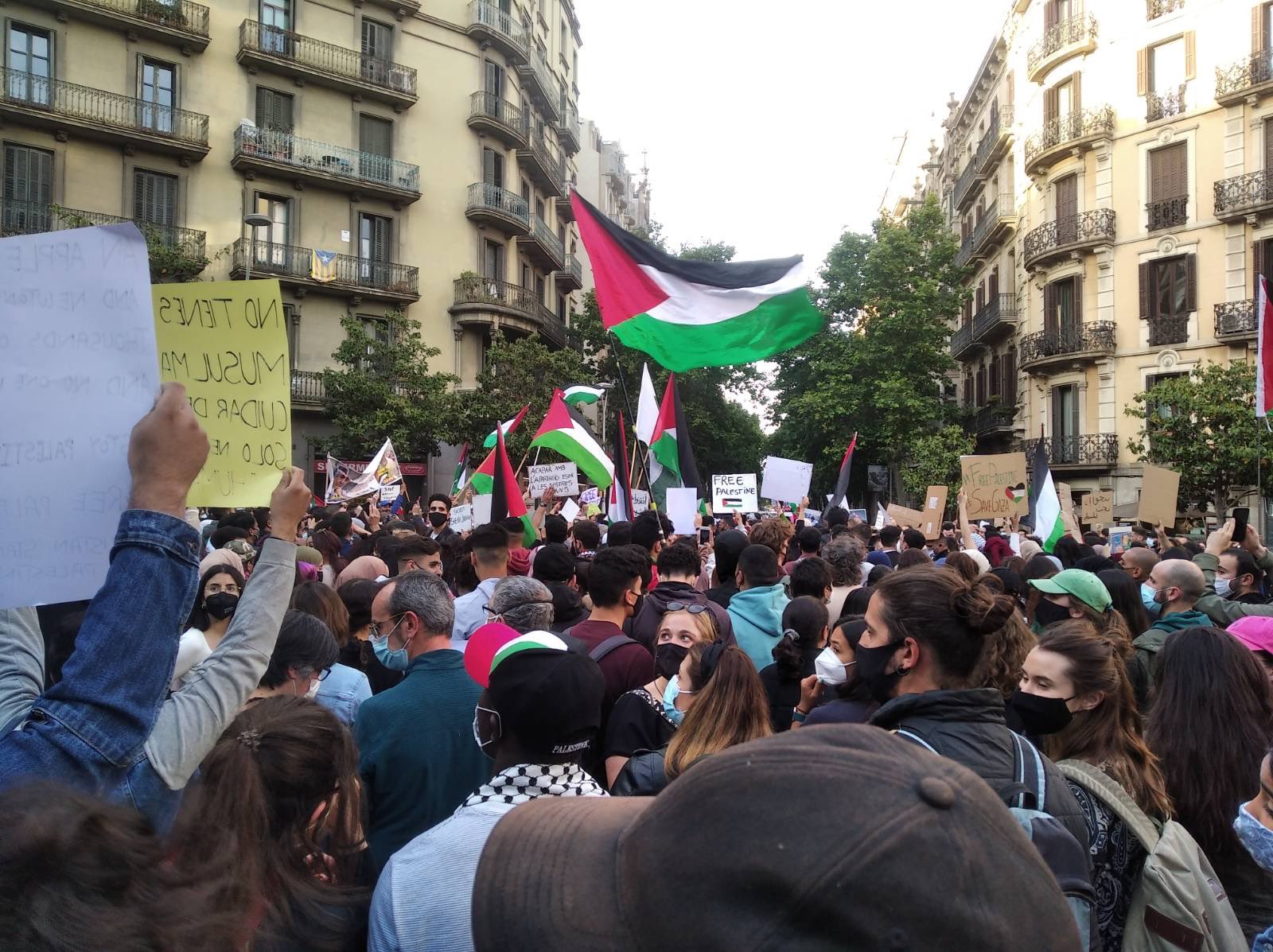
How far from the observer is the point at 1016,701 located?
3043 mm

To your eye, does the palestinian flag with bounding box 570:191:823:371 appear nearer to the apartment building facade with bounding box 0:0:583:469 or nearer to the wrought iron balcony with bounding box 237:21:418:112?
the apartment building facade with bounding box 0:0:583:469

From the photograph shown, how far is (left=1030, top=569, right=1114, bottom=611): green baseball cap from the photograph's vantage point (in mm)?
4551

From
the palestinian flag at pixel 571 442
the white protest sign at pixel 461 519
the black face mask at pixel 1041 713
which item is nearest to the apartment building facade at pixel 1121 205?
the palestinian flag at pixel 571 442

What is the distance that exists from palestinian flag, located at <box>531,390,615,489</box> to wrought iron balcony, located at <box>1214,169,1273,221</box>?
2401cm

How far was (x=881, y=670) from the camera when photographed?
270cm

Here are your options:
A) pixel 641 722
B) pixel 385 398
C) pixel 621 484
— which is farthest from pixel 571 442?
pixel 385 398

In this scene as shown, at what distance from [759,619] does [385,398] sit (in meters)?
24.1

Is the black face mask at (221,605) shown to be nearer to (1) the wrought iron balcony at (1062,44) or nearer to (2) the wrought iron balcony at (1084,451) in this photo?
(2) the wrought iron balcony at (1084,451)

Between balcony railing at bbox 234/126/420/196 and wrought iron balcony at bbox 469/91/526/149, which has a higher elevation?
wrought iron balcony at bbox 469/91/526/149

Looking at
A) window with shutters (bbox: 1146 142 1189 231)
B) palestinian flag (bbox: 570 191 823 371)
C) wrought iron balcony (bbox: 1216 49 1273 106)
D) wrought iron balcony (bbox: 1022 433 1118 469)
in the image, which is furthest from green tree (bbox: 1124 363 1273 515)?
palestinian flag (bbox: 570 191 823 371)

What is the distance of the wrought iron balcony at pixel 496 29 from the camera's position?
33.3 meters

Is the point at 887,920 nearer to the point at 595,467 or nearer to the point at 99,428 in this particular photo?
the point at 99,428

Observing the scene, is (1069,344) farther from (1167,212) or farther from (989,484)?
(989,484)

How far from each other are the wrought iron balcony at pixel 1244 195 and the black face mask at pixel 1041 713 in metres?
29.1
